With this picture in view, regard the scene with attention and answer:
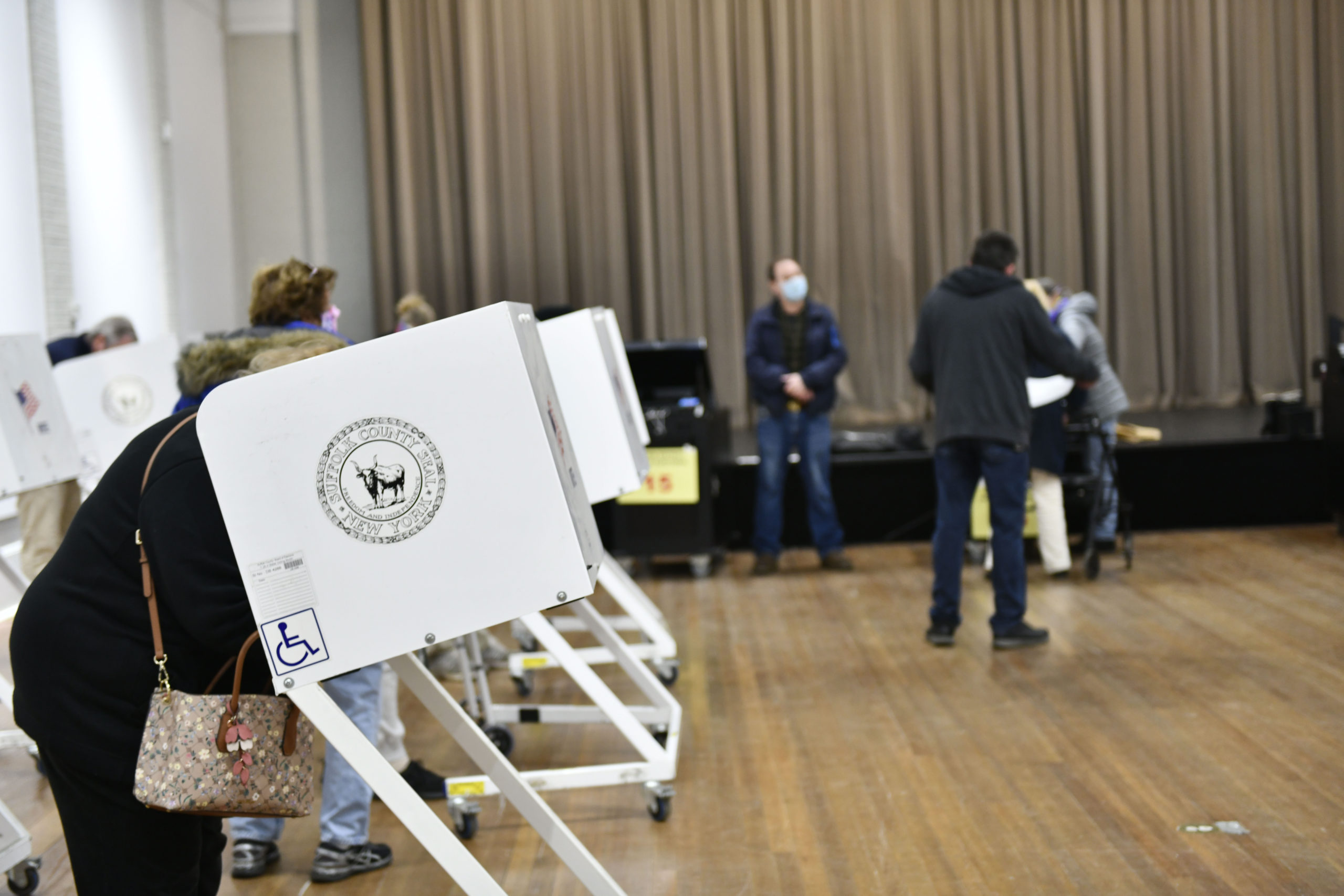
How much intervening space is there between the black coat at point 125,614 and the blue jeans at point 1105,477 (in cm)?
486

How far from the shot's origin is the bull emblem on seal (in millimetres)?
1718

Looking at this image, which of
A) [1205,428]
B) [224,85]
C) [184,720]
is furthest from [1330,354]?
[224,85]

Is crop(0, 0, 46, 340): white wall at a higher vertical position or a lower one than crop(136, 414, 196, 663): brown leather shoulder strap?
higher

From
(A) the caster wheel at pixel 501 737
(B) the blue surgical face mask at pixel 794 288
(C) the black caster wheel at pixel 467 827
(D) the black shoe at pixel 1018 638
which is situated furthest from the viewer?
(B) the blue surgical face mask at pixel 794 288

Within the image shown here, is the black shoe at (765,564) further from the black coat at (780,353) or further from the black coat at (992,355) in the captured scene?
the black coat at (992,355)

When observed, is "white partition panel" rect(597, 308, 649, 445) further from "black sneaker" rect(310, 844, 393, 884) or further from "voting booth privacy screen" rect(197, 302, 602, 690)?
"voting booth privacy screen" rect(197, 302, 602, 690)

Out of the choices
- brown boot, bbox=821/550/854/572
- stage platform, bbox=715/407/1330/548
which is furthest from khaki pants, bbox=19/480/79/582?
brown boot, bbox=821/550/854/572

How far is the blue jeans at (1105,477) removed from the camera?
597 cm

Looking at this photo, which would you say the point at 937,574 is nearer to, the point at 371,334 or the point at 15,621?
the point at 15,621

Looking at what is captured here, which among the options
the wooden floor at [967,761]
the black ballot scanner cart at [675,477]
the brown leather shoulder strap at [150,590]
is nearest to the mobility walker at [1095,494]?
the wooden floor at [967,761]

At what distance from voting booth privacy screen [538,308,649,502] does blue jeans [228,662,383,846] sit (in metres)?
0.81

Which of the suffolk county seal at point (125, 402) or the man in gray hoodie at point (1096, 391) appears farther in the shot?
the man in gray hoodie at point (1096, 391)

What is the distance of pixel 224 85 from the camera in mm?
9273

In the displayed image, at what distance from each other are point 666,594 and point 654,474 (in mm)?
659
